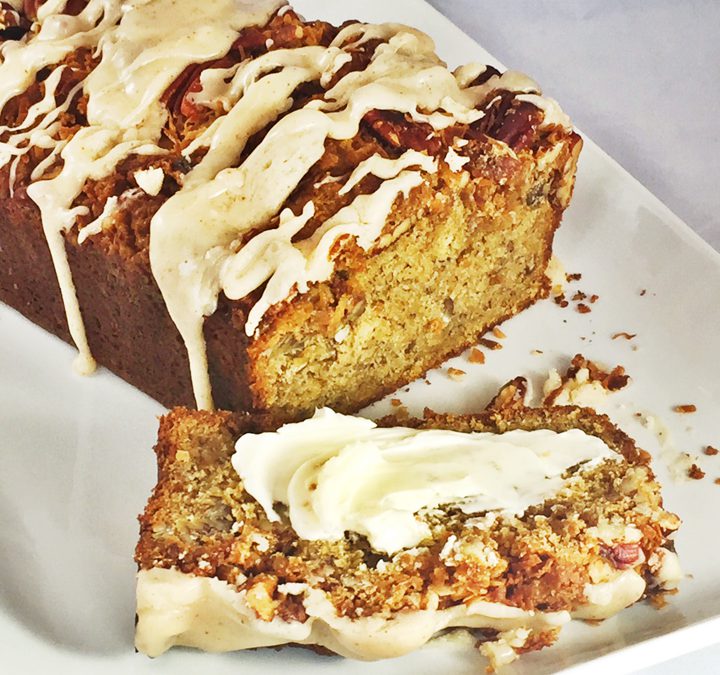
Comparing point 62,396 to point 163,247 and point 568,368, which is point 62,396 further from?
point 568,368

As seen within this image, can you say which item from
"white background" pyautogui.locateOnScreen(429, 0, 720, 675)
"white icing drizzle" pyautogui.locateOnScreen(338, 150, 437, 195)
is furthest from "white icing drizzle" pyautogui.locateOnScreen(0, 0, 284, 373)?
"white background" pyautogui.locateOnScreen(429, 0, 720, 675)

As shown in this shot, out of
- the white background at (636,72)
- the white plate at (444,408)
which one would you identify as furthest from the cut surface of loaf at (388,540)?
the white background at (636,72)

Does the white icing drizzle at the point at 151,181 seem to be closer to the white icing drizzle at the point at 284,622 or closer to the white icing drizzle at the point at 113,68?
the white icing drizzle at the point at 113,68

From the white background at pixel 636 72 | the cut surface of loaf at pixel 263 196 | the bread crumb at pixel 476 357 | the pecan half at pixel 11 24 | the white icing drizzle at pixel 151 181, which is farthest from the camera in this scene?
the white background at pixel 636 72

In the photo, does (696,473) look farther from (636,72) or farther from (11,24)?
(11,24)

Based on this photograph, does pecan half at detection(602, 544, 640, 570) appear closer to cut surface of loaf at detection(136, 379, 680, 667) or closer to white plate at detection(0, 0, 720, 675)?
cut surface of loaf at detection(136, 379, 680, 667)

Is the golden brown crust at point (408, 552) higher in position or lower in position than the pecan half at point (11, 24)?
higher

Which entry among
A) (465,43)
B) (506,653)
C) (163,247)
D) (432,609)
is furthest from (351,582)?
(465,43)
